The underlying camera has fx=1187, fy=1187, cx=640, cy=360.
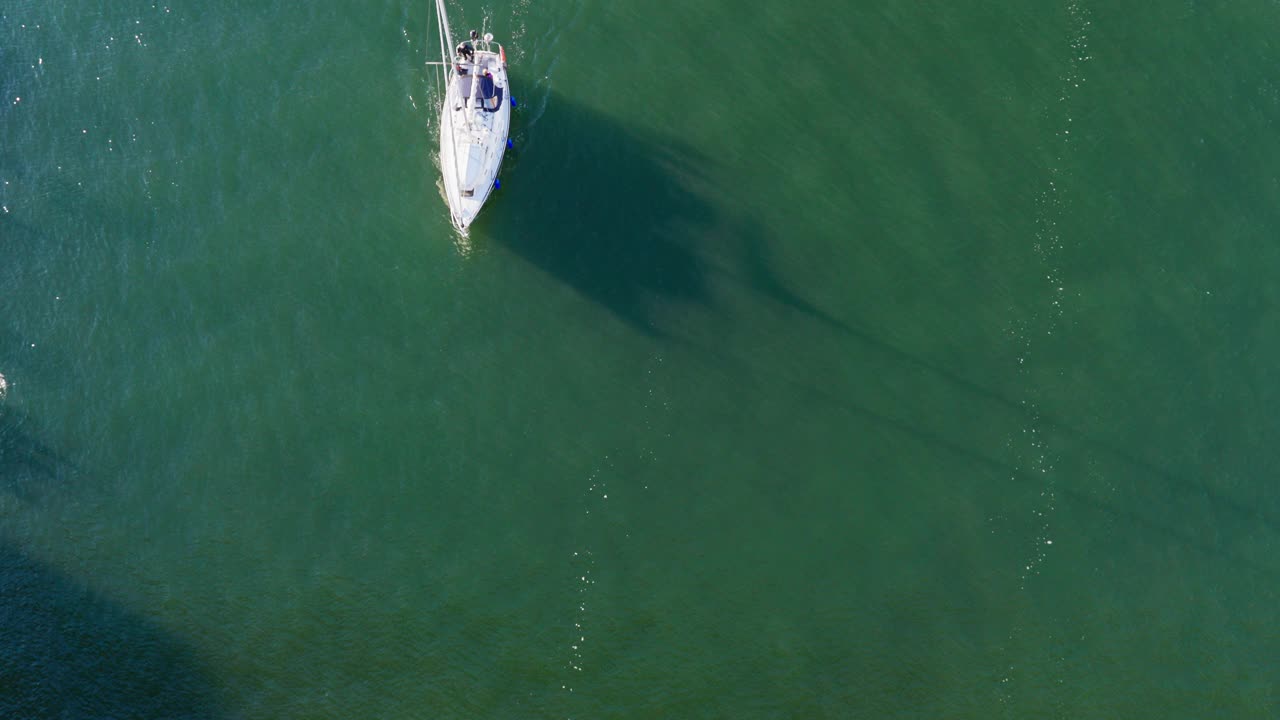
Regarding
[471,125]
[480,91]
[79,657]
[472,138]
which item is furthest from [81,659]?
[480,91]

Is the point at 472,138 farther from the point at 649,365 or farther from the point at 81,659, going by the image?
the point at 81,659

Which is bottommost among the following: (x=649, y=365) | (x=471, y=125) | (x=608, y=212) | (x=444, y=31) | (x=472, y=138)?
(x=649, y=365)

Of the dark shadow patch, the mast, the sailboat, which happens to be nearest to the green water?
the dark shadow patch

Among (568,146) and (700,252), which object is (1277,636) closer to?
(700,252)

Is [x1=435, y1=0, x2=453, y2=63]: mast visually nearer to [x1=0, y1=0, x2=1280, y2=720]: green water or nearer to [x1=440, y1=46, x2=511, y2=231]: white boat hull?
[x1=440, y1=46, x2=511, y2=231]: white boat hull

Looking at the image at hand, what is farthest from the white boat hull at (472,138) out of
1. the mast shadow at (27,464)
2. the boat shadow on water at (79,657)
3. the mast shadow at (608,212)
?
the boat shadow on water at (79,657)

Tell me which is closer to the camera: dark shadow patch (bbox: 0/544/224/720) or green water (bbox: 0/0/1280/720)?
dark shadow patch (bbox: 0/544/224/720)
